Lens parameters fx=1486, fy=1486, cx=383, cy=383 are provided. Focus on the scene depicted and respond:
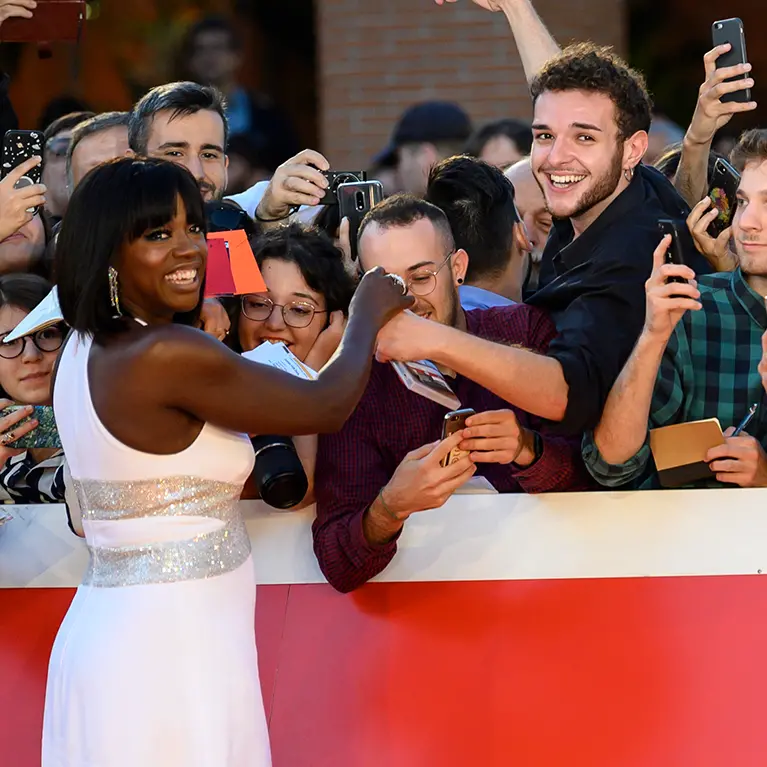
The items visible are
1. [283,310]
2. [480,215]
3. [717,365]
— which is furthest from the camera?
[480,215]

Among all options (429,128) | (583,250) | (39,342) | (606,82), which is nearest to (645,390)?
(583,250)

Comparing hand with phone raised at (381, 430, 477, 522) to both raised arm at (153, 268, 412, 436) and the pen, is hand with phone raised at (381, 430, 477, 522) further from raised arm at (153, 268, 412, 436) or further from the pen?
the pen

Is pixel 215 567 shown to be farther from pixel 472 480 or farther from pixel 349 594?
pixel 472 480

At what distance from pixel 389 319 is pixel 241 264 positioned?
0.60 metres

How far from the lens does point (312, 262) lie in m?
3.84

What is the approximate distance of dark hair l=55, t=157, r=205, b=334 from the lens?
2682 millimetres

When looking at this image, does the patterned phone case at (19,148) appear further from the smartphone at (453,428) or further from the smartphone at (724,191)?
the smartphone at (724,191)

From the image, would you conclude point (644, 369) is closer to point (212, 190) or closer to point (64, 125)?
point (212, 190)

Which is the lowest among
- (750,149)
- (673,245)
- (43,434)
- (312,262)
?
(43,434)

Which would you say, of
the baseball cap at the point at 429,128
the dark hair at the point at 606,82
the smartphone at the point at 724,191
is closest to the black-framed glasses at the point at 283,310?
the dark hair at the point at 606,82

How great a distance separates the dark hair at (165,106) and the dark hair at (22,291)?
473 mm

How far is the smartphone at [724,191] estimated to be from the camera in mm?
3689

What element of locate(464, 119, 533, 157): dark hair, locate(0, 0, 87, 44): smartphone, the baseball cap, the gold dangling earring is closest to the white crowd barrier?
the gold dangling earring

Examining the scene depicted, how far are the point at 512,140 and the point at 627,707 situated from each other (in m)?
2.94
